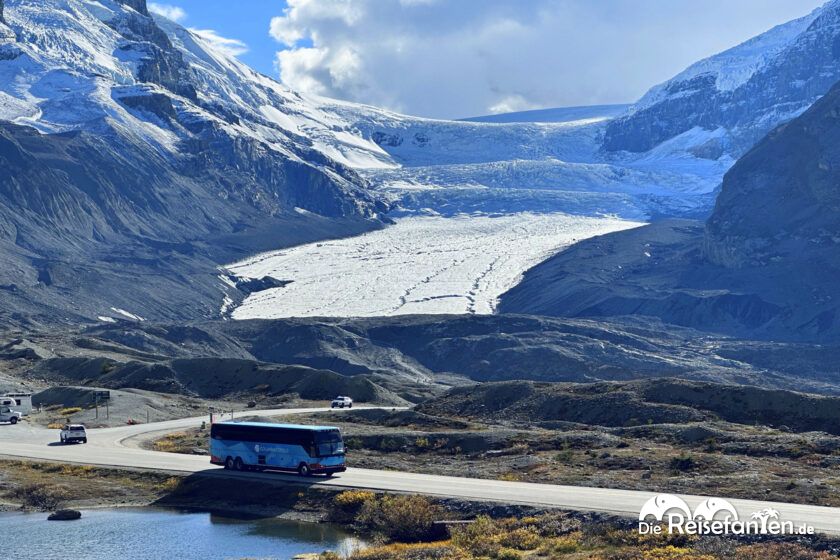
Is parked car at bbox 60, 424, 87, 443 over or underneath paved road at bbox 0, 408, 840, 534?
A: over

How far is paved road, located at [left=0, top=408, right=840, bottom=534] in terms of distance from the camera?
5453 cm

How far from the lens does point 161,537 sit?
59406 millimetres

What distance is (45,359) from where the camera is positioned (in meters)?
149

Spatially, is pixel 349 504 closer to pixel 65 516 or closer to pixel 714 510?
pixel 65 516

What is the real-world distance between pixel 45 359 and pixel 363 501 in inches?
3772

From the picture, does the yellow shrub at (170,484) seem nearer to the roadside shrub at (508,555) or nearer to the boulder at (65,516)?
the boulder at (65,516)

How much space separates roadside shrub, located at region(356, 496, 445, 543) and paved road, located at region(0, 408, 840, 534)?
269cm

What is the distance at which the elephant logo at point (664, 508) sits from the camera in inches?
2068

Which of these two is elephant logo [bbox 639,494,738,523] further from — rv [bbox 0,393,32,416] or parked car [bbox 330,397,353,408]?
parked car [bbox 330,397,353,408]

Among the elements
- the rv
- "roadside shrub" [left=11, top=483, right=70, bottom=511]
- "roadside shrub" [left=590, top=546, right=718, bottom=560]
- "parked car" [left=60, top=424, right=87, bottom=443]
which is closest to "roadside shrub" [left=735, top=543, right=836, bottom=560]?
"roadside shrub" [left=590, top=546, right=718, bottom=560]

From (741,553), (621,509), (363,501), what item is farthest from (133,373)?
(741,553)

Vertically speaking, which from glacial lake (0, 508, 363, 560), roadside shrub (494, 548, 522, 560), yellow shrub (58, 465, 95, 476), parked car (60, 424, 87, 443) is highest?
parked car (60, 424, 87, 443)

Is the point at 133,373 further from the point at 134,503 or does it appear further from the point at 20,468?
the point at 134,503

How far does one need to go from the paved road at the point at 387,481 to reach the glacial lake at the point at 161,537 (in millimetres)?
4939
